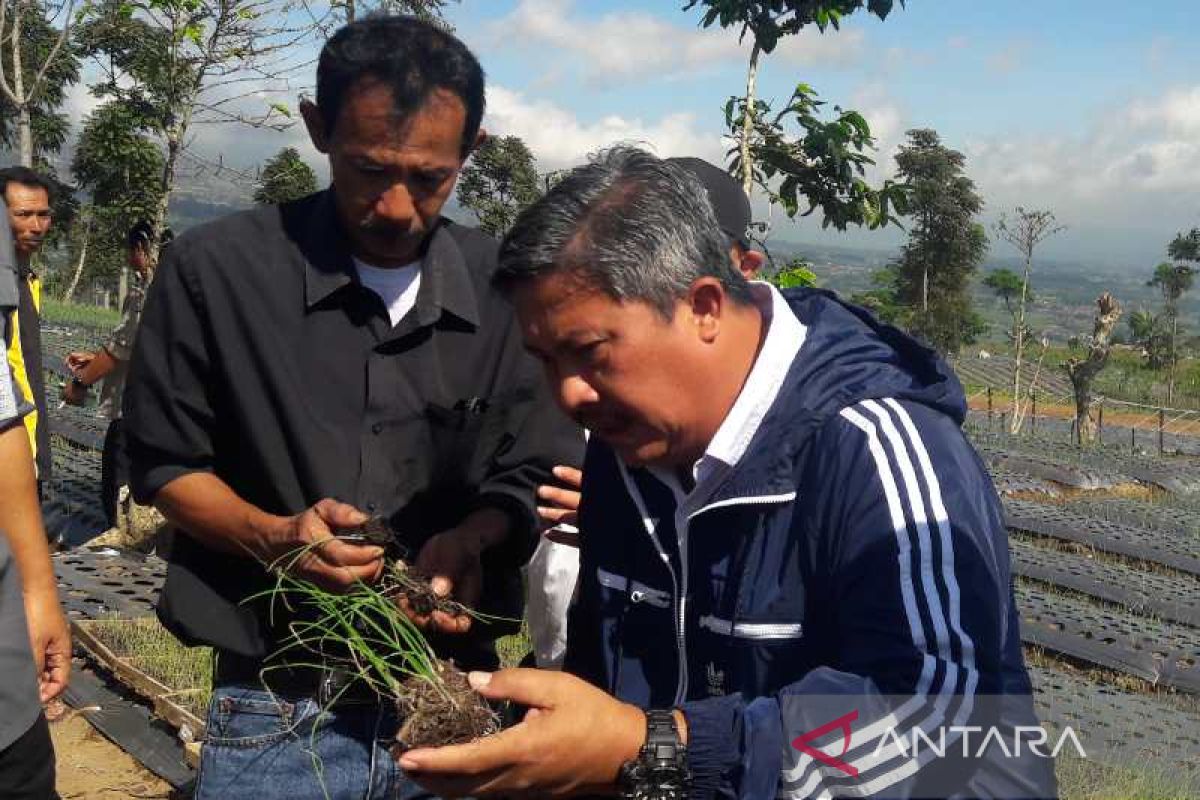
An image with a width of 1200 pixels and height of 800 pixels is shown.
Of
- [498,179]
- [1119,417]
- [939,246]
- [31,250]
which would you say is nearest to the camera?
[31,250]

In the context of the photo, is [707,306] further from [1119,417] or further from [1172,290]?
[1172,290]

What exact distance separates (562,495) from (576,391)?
0.76m

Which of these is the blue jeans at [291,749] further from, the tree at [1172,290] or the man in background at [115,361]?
the tree at [1172,290]

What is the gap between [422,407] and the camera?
1881 millimetres

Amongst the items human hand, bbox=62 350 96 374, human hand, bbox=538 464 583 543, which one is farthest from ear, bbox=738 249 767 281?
human hand, bbox=62 350 96 374

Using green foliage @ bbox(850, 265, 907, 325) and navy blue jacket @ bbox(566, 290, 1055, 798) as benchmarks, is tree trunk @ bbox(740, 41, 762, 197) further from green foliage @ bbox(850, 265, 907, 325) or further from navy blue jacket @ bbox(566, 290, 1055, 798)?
green foliage @ bbox(850, 265, 907, 325)

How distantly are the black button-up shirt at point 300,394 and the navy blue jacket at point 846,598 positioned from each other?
54cm

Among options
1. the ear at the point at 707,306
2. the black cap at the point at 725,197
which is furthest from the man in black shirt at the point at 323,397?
the black cap at the point at 725,197

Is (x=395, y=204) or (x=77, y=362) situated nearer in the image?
(x=395, y=204)

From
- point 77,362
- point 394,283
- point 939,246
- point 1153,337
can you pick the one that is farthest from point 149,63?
point 1153,337

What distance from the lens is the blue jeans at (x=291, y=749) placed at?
1.83 metres

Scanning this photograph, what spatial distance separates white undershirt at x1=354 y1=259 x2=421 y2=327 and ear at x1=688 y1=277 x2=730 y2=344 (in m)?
0.70

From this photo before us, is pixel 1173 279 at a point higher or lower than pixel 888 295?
higher

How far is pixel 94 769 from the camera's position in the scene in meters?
3.99
